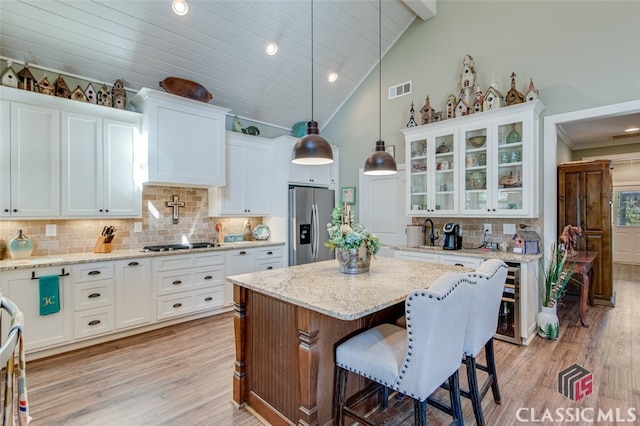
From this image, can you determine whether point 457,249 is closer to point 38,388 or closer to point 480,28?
point 480,28

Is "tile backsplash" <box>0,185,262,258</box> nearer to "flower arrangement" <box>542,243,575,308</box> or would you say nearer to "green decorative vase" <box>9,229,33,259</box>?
"green decorative vase" <box>9,229,33,259</box>

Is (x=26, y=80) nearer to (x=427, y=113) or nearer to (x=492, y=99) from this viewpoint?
(x=427, y=113)

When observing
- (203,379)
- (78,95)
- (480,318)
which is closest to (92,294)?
(203,379)

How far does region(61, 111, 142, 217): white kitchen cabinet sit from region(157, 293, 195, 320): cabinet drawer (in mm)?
1054

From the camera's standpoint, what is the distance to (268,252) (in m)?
4.62

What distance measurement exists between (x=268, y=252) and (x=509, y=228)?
314 cm

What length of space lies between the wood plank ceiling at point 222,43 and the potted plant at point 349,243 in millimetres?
2820

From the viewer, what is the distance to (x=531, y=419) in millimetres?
2062

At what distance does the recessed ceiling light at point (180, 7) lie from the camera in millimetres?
3210

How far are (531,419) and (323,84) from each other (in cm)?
476

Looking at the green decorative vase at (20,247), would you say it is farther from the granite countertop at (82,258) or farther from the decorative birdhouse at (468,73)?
the decorative birdhouse at (468,73)

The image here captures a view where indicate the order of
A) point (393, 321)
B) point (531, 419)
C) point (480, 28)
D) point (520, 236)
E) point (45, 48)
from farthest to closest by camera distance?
point (480, 28)
point (520, 236)
point (45, 48)
point (393, 321)
point (531, 419)

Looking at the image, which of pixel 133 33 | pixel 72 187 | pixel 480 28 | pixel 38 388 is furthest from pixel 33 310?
pixel 480 28

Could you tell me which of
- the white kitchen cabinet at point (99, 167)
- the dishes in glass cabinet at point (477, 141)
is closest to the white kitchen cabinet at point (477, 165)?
the dishes in glass cabinet at point (477, 141)
